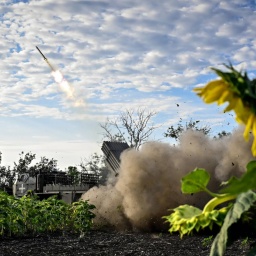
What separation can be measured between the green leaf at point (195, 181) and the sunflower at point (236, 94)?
8.5 inches

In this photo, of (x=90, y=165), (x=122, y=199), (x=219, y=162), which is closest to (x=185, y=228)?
(x=219, y=162)

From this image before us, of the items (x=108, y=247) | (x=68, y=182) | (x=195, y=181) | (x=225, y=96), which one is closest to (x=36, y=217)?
(x=108, y=247)

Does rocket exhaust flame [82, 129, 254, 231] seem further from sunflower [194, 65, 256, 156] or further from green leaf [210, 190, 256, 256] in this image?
sunflower [194, 65, 256, 156]

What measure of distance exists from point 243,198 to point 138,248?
713 centimetres

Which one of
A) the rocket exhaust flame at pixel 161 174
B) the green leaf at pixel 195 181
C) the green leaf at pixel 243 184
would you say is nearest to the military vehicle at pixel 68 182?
the rocket exhaust flame at pixel 161 174

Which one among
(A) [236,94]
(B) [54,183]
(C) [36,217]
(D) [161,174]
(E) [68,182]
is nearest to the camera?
(A) [236,94]

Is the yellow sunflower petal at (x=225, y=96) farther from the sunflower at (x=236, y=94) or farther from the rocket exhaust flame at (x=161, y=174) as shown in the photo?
the rocket exhaust flame at (x=161, y=174)

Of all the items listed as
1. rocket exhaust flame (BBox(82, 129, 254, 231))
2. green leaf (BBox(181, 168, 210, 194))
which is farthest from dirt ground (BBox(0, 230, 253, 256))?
green leaf (BBox(181, 168, 210, 194))

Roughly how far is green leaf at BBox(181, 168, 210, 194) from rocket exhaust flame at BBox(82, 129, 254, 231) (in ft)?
33.9

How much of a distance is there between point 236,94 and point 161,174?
38.4ft

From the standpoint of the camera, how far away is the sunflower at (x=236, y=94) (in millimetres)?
605

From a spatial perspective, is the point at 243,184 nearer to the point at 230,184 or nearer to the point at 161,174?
the point at 230,184

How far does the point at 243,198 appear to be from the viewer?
77cm

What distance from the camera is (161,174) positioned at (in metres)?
12.3
